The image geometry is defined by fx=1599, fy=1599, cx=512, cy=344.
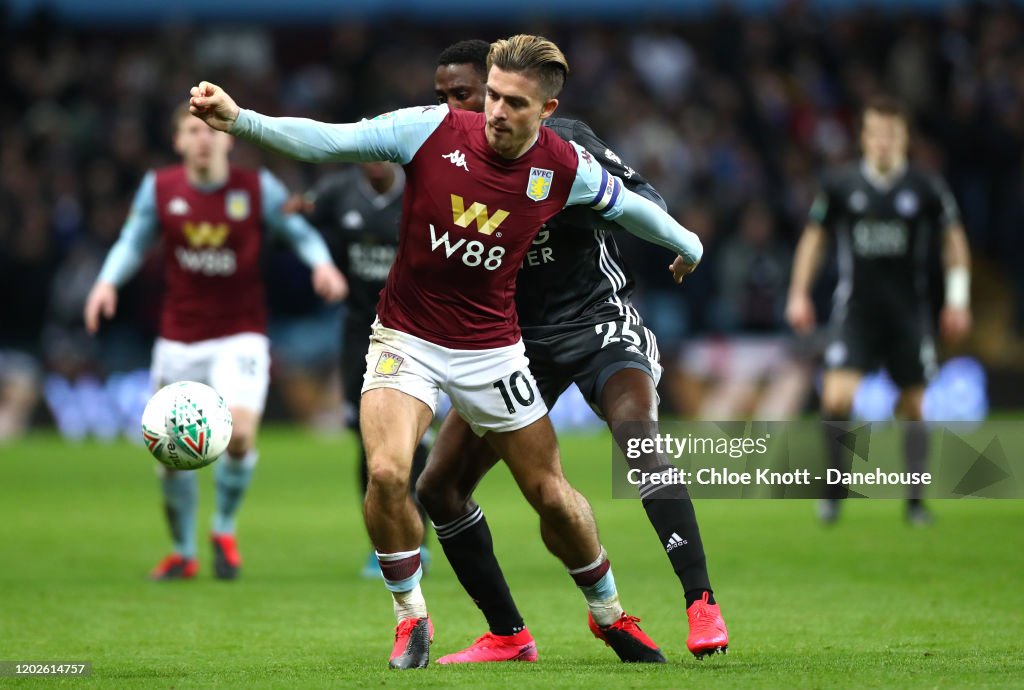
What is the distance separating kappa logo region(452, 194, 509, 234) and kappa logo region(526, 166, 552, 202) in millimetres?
139

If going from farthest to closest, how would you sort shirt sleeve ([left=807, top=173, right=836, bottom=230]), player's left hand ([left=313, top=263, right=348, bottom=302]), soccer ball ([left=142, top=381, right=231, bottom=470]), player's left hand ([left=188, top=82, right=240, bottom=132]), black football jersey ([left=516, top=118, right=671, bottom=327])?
shirt sleeve ([left=807, top=173, right=836, bottom=230]) → player's left hand ([left=313, top=263, right=348, bottom=302]) → soccer ball ([left=142, top=381, right=231, bottom=470]) → black football jersey ([left=516, top=118, right=671, bottom=327]) → player's left hand ([left=188, top=82, right=240, bottom=132])

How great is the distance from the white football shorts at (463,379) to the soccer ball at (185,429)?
1.07 meters

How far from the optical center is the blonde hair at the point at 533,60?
575 cm

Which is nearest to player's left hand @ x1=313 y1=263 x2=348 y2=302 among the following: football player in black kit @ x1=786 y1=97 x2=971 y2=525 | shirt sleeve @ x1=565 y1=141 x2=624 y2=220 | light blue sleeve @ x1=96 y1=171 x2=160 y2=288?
light blue sleeve @ x1=96 y1=171 x2=160 y2=288

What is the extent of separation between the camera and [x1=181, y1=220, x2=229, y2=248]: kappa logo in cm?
963

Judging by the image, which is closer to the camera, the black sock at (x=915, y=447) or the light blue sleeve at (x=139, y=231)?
the light blue sleeve at (x=139, y=231)

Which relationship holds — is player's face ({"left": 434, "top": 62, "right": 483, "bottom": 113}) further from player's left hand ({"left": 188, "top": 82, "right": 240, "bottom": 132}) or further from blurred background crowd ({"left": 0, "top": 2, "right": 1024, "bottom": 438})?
blurred background crowd ({"left": 0, "top": 2, "right": 1024, "bottom": 438})

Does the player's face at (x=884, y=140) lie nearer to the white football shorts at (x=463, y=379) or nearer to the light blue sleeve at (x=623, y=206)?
the light blue sleeve at (x=623, y=206)

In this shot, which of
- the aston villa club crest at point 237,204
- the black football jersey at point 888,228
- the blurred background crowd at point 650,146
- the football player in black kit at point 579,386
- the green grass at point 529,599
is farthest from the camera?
the blurred background crowd at point 650,146

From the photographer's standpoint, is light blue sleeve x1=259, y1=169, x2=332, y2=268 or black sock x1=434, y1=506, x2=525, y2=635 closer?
black sock x1=434, y1=506, x2=525, y2=635

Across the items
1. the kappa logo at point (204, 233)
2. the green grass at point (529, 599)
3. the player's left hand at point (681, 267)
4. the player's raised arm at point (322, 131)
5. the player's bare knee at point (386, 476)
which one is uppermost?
the player's raised arm at point (322, 131)

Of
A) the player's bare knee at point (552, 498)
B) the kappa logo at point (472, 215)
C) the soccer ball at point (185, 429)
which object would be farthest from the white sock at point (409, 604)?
the kappa logo at point (472, 215)

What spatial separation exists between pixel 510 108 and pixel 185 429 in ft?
6.77

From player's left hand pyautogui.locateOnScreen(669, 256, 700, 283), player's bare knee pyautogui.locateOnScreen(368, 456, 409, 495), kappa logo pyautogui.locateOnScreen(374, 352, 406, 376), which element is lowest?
player's bare knee pyautogui.locateOnScreen(368, 456, 409, 495)
